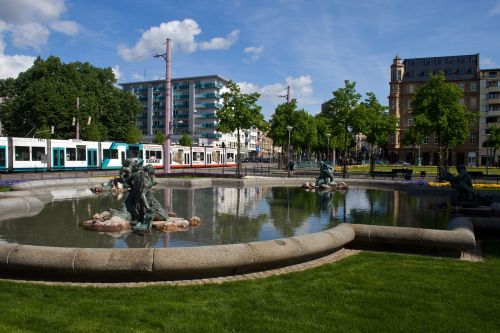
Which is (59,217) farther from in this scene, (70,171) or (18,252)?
(70,171)

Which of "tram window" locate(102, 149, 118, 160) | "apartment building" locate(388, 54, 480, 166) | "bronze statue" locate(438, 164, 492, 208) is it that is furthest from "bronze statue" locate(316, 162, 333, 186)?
"apartment building" locate(388, 54, 480, 166)

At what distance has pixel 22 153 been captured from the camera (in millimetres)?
35812

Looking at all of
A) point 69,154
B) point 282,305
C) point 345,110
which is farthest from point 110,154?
point 282,305

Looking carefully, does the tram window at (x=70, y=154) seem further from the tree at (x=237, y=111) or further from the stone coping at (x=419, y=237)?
the stone coping at (x=419, y=237)

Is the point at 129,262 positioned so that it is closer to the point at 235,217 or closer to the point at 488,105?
the point at 235,217

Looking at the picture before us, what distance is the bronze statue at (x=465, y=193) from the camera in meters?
14.9

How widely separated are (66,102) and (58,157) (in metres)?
19.0

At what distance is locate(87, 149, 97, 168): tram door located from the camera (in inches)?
1649

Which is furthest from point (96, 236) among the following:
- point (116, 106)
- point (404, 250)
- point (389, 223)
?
point (116, 106)

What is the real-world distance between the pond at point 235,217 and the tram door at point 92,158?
2377 centimetres

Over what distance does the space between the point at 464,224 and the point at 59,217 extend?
11.5 meters

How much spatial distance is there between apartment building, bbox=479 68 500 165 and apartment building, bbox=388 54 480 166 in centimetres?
92

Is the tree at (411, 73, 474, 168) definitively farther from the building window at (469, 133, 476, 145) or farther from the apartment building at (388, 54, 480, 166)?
the building window at (469, 133, 476, 145)

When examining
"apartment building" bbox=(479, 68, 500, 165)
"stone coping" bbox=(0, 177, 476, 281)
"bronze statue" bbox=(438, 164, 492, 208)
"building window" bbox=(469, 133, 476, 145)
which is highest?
"apartment building" bbox=(479, 68, 500, 165)
